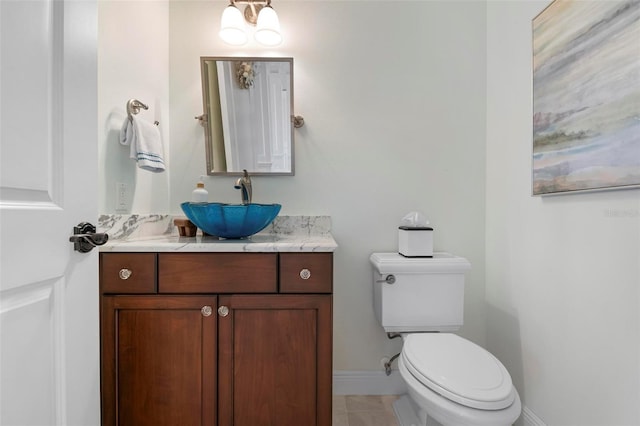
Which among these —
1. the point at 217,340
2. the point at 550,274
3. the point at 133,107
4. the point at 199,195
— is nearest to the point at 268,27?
the point at 133,107

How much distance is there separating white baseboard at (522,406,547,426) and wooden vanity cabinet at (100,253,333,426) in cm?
89

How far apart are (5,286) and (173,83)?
141 centimetres

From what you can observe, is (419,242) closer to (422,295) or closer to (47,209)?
(422,295)

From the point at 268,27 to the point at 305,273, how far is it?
49.3 inches

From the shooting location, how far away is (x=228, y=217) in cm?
124

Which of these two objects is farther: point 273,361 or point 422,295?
point 422,295

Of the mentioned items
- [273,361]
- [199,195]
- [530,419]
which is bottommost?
[530,419]

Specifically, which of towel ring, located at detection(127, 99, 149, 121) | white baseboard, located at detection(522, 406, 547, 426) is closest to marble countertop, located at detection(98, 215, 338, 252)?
towel ring, located at detection(127, 99, 149, 121)

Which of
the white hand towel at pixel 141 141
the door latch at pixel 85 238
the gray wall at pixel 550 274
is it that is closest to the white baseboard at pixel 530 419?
the gray wall at pixel 550 274

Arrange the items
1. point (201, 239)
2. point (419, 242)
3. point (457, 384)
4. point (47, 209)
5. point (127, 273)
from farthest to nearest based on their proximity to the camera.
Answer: point (419, 242)
point (201, 239)
point (127, 273)
point (457, 384)
point (47, 209)

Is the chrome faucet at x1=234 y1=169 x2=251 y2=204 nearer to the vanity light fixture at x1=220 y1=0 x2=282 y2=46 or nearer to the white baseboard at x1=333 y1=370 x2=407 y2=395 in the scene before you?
the vanity light fixture at x1=220 y1=0 x2=282 y2=46

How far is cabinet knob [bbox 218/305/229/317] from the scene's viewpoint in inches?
43.8

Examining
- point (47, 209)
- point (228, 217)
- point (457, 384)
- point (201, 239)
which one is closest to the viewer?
point (47, 209)

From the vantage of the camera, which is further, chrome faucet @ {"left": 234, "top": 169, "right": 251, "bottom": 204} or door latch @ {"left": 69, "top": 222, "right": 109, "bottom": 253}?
chrome faucet @ {"left": 234, "top": 169, "right": 251, "bottom": 204}
